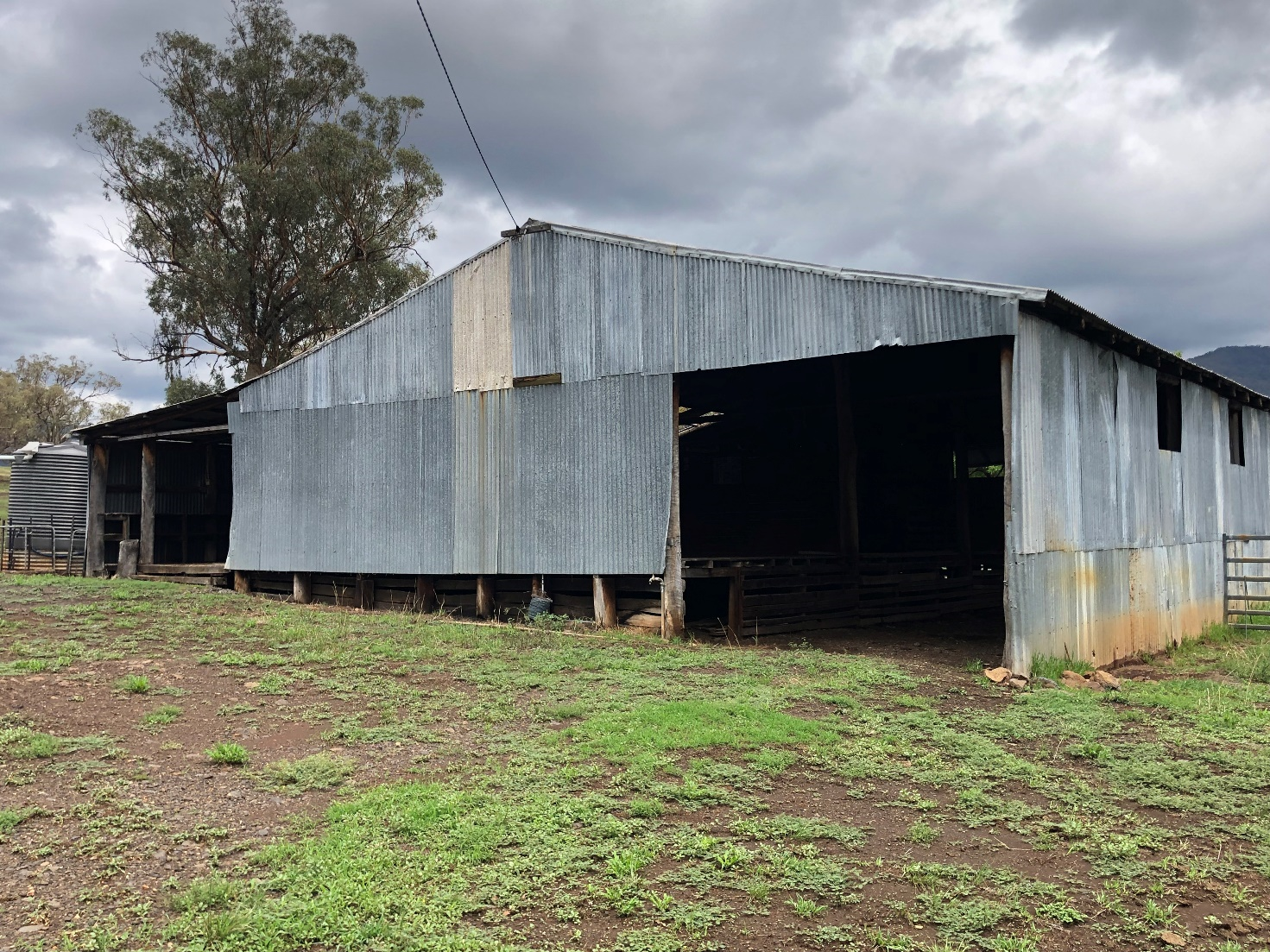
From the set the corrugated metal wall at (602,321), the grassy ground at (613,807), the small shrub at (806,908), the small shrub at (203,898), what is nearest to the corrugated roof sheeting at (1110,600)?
the grassy ground at (613,807)

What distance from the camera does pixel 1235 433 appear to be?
18938 mm

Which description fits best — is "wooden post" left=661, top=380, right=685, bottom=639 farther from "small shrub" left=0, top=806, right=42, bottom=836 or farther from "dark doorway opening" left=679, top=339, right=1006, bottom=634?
"small shrub" left=0, top=806, right=42, bottom=836

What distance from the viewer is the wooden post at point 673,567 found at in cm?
1355

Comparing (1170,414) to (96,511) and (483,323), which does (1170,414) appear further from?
(96,511)

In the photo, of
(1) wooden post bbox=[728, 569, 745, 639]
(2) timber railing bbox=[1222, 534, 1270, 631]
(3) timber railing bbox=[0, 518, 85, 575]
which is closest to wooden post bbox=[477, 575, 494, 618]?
(1) wooden post bbox=[728, 569, 745, 639]

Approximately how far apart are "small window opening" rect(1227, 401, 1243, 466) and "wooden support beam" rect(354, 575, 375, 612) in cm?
1673

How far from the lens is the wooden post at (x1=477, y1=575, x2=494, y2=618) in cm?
1544

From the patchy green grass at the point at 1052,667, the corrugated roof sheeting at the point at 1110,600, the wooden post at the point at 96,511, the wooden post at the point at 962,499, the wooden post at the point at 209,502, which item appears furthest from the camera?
the wooden post at the point at 209,502

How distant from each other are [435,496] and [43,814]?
9943 mm

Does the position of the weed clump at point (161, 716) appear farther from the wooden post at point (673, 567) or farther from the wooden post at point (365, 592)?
the wooden post at point (365, 592)

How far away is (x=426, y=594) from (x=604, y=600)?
369cm

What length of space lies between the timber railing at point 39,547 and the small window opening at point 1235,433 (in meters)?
25.7

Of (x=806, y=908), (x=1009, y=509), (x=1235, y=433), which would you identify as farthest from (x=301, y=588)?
(x=1235, y=433)

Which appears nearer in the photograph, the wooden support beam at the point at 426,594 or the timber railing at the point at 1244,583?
the wooden support beam at the point at 426,594
